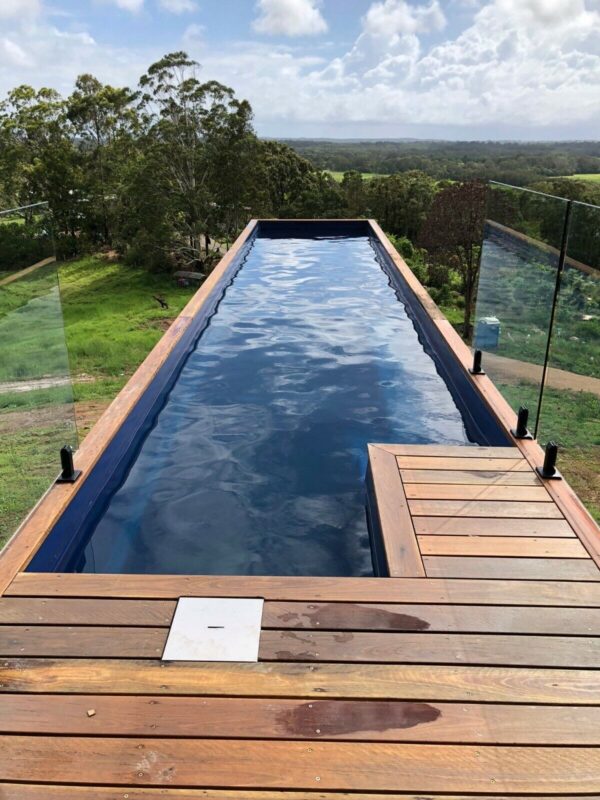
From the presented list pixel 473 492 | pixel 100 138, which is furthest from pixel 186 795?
pixel 100 138

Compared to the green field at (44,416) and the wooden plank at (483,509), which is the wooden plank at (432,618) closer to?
the wooden plank at (483,509)


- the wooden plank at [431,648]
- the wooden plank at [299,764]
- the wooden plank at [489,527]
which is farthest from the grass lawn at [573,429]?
the wooden plank at [299,764]

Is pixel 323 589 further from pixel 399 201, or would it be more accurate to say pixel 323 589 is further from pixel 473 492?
pixel 399 201

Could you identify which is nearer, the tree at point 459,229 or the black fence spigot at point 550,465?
the black fence spigot at point 550,465

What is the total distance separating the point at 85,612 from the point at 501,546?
1273mm

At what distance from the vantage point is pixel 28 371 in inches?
94.2

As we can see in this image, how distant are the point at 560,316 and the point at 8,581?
232cm

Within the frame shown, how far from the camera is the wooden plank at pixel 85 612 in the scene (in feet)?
5.47

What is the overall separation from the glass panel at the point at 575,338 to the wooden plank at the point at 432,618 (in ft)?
4.13

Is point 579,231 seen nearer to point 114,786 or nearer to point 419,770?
point 419,770

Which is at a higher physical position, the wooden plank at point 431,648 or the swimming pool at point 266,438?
the wooden plank at point 431,648

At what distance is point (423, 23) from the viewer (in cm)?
1748

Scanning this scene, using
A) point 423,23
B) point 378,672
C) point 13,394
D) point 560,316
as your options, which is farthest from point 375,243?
point 423,23

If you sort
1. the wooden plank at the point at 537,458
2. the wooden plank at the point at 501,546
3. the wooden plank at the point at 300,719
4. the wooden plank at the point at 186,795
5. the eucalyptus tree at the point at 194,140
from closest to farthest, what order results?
1. the wooden plank at the point at 186,795
2. the wooden plank at the point at 300,719
3. the wooden plank at the point at 501,546
4. the wooden plank at the point at 537,458
5. the eucalyptus tree at the point at 194,140
